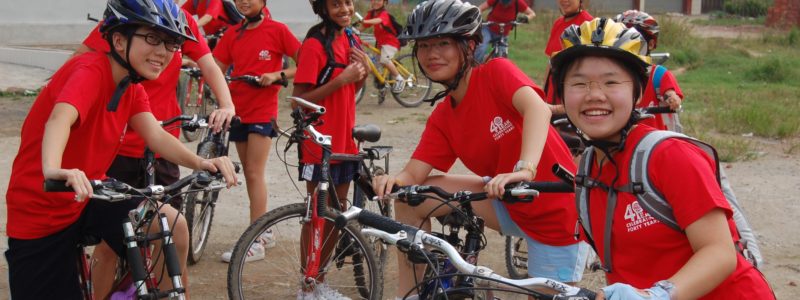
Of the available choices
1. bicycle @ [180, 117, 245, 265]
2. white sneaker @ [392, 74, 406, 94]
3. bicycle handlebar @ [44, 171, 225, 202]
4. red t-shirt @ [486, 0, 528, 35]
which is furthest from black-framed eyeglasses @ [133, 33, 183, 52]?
red t-shirt @ [486, 0, 528, 35]

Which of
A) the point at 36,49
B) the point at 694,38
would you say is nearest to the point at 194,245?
the point at 36,49

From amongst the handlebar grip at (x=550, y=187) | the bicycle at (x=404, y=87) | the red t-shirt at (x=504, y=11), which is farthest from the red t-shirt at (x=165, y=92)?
the red t-shirt at (x=504, y=11)

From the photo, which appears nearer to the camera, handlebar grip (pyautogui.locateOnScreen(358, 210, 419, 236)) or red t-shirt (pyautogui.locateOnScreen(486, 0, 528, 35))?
handlebar grip (pyautogui.locateOnScreen(358, 210, 419, 236))

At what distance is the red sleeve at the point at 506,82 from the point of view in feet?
14.8

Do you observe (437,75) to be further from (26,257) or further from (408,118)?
(408,118)

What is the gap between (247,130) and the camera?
7207mm

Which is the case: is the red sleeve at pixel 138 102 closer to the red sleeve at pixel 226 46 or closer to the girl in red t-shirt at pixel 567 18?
the red sleeve at pixel 226 46

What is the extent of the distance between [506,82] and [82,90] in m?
1.70

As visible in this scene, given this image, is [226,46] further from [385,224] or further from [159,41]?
[385,224]

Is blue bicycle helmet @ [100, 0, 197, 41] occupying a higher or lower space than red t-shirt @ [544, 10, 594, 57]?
higher

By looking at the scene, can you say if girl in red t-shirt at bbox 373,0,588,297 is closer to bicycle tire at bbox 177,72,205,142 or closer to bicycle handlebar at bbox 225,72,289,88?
bicycle handlebar at bbox 225,72,289,88

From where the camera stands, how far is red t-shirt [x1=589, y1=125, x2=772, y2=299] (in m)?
2.89

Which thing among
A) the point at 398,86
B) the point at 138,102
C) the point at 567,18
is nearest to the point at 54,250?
the point at 138,102

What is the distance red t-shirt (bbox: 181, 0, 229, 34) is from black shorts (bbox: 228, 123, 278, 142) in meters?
4.15
